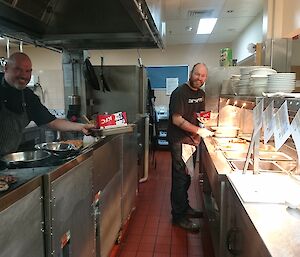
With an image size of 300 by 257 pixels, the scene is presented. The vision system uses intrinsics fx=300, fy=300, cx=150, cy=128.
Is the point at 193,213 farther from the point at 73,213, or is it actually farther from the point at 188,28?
the point at 188,28

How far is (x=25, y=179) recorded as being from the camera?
3.91ft

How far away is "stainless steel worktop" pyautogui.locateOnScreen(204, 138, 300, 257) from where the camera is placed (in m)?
0.96

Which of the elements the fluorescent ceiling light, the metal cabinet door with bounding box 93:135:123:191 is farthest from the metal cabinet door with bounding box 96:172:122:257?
the fluorescent ceiling light

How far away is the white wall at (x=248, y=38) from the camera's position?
5.09 metres

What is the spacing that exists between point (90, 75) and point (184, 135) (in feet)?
5.20

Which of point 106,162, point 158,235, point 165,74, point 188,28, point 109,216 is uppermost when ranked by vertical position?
point 188,28

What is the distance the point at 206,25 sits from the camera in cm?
594

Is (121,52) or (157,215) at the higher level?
(121,52)

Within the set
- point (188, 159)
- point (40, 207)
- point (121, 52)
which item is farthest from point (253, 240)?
point (121, 52)

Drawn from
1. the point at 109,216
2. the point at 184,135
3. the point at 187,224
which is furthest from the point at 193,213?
the point at 109,216

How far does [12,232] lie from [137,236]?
2.05 metres

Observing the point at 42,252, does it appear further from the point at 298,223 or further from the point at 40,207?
the point at 298,223

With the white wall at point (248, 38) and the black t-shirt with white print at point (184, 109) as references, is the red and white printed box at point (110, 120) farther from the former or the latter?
the white wall at point (248, 38)

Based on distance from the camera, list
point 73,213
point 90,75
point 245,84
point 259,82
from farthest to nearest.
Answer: point 90,75 < point 245,84 < point 259,82 < point 73,213
